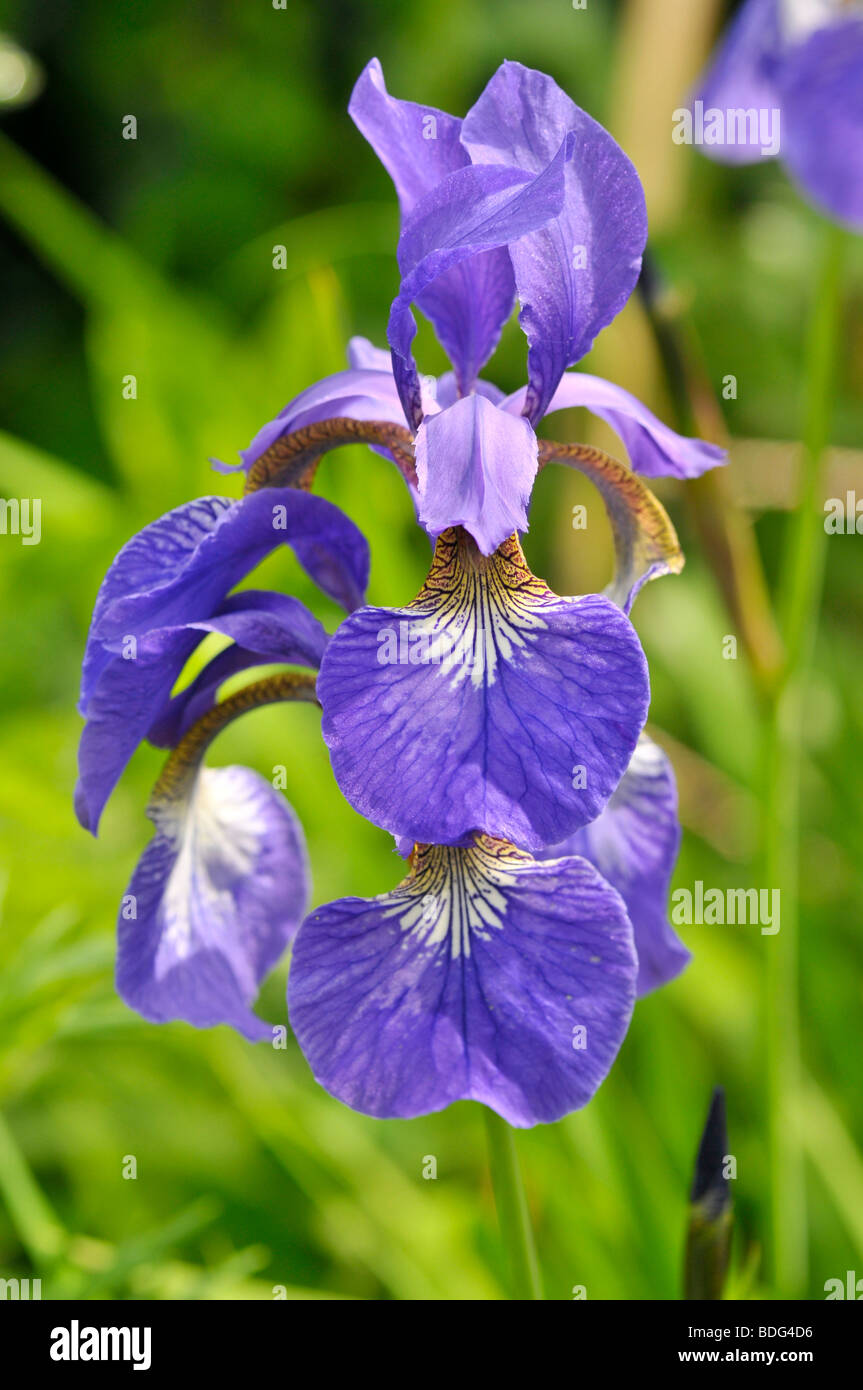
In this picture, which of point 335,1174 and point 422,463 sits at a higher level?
point 422,463

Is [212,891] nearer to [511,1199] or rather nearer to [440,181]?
[511,1199]

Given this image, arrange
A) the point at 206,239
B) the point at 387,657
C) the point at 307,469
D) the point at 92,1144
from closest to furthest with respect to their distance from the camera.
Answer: the point at 387,657 → the point at 307,469 → the point at 92,1144 → the point at 206,239

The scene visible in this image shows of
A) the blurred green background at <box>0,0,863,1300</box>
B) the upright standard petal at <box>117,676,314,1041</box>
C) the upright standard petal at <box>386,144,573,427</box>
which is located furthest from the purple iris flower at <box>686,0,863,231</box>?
the upright standard petal at <box>117,676,314,1041</box>

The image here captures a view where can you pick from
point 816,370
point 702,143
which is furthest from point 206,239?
point 816,370

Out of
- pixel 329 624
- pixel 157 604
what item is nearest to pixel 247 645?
pixel 157 604

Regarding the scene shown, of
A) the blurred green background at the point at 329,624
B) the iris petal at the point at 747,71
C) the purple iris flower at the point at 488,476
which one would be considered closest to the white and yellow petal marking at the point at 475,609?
the purple iris flower at the point at 488,476

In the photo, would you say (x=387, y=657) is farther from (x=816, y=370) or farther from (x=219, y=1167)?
(x=219, y=1167)

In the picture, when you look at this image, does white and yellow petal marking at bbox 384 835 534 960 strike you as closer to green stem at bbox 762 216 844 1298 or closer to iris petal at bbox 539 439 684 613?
iris petal at bbox 539 439 684 613
